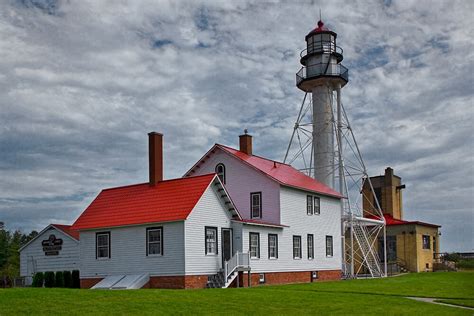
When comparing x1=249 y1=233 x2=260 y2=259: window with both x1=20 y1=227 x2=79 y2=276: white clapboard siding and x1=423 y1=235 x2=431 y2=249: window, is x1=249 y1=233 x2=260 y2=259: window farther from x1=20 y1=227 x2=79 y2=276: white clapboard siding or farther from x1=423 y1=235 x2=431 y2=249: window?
x1=423 y1=235 x2=431 y2=249: window

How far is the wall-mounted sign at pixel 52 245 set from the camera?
37125 mm

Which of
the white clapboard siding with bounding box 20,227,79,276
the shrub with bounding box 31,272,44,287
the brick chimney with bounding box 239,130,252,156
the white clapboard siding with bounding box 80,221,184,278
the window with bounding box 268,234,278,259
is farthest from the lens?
the brick chimney with bounding box 239,130,252,156

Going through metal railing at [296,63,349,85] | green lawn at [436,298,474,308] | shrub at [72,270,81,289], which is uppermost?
metal railing at [296,63,349,85]

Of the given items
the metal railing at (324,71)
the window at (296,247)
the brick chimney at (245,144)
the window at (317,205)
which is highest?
the metal railing at (324,71)

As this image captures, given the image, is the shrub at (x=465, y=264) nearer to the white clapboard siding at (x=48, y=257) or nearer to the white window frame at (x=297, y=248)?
the white window frame at (x=297, y=248)

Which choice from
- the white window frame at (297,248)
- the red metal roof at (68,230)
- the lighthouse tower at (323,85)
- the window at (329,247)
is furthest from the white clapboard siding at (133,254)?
the lighthouse tower at (323,85)

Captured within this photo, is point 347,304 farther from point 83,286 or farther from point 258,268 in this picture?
Answer: point 83,286

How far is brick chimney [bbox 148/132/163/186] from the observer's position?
110ft

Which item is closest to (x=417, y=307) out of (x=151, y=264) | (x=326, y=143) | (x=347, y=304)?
(x=347, y=304)

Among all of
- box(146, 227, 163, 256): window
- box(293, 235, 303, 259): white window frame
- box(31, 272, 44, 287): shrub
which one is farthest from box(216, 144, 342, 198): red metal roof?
box(31, 272, 44, 287): shrub

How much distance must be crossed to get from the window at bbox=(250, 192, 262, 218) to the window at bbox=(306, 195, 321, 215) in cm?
384

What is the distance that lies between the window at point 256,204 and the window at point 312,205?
12.6ft

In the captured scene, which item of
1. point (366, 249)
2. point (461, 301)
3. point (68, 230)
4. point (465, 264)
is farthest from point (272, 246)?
point (465, 264)

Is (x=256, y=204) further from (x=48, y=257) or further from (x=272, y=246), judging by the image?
(x=48, y=257)
